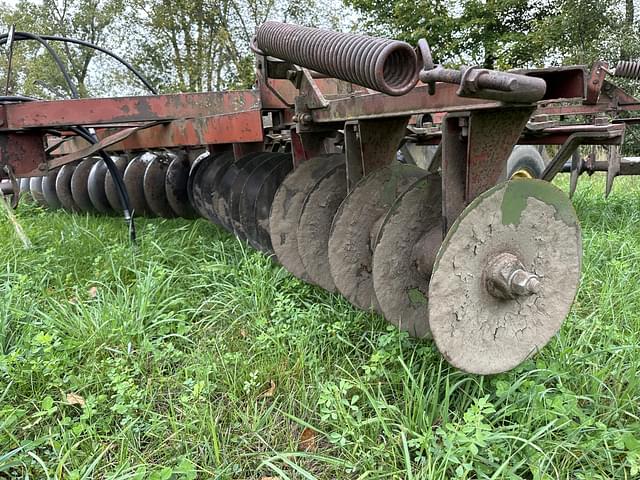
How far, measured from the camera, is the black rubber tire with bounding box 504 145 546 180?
4.30 metres

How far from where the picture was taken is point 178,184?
11.8 ft

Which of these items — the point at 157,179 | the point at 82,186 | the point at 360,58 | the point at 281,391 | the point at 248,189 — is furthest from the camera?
the point at 82,186

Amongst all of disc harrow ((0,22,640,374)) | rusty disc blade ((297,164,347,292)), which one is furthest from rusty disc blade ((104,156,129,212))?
rusty disc blade ((297,164,347,292))

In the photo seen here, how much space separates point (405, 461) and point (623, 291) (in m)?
1.50

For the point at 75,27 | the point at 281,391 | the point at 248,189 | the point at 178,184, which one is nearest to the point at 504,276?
the point at 281,391

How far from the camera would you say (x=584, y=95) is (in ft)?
3.92

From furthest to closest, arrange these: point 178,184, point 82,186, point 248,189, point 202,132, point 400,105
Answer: point 82,186 < point 178,184 < point 248,189 < point 202,132 < point 400,105

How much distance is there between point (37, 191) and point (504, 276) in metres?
5.32

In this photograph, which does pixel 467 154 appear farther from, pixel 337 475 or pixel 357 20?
pixel 357 20

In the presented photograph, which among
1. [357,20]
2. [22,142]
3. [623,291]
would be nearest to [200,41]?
[357,20]

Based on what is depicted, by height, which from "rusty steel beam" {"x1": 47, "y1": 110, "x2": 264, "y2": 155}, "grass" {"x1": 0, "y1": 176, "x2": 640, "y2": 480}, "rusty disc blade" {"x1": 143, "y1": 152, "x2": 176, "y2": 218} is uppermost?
A: "rusty steel beam" {"x1": 47, "y1": 110, "x2": 264, "y2": 155}

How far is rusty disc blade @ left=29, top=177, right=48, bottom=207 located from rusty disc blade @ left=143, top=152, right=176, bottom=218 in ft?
7.08

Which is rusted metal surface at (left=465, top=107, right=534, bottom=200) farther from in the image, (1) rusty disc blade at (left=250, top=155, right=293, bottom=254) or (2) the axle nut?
(1) rusty disc blade at (left=250, top=155, right=293, bottom=254)

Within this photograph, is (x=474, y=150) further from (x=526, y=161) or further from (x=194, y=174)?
(x=526, y=161)
